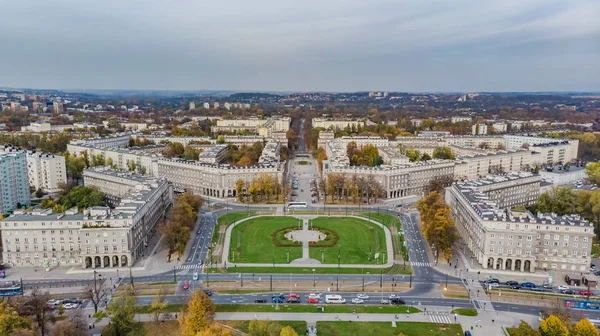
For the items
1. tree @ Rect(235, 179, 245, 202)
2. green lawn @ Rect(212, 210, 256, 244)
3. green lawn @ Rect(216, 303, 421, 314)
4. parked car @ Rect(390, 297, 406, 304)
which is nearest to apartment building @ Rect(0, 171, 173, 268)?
green lawn @ Rect(212, 210, 256, 244)

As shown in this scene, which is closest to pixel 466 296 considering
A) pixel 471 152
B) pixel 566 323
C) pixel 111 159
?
pixel 566 323

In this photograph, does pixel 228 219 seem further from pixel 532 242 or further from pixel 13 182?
pixel 532 242

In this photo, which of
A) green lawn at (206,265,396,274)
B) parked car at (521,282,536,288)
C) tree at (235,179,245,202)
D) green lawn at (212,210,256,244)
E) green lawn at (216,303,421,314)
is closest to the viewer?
green lawn at (216,303,421,314)

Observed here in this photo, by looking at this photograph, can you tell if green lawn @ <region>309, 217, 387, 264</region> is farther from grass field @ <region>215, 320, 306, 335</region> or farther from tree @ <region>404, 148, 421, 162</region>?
tree @ <region>404, 148, 421, 162</region>

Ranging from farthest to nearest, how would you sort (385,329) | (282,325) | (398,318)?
(398,318), (282,325), (385,329)

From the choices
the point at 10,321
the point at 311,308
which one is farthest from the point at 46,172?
the point at 311,308

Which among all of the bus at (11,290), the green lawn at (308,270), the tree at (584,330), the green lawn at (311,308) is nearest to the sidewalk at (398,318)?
the green lawn at (311,308)
